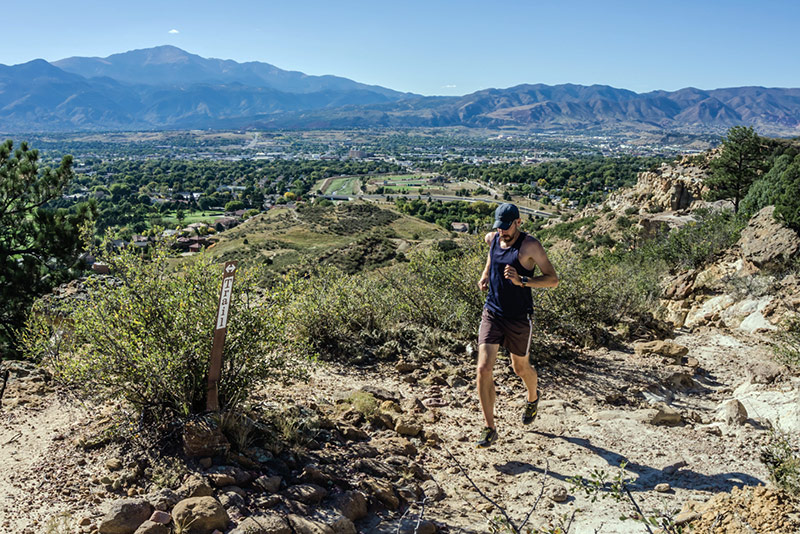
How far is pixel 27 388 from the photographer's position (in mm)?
4871

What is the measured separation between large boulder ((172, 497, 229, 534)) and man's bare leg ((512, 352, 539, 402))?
2.60 metres

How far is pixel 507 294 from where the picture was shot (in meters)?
4.33

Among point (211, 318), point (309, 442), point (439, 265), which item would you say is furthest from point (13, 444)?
point (439, 265)

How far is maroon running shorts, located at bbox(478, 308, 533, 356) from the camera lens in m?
4.36

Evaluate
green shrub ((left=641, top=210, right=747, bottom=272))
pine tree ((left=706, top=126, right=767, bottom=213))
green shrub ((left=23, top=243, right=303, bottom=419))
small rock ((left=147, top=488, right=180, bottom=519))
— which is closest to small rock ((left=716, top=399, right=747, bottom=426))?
green shrub ((left=23, top=243, right=303, bottom=419))

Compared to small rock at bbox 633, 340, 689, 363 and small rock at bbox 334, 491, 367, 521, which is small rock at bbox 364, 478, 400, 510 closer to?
small rock at bbox 334, 491, 367, 521

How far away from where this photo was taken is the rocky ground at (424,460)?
2996 millimetres

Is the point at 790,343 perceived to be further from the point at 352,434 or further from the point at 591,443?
the point at 352,434

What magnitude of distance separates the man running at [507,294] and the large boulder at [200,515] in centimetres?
215

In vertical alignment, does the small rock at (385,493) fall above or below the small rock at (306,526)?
below

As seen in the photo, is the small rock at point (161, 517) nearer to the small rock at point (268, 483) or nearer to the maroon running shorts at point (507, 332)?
the small rock at point (268, 483)

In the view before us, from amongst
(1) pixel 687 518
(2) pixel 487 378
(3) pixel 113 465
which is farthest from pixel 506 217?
(3) pixel 113 465

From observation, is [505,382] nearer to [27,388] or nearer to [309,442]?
[309,442]

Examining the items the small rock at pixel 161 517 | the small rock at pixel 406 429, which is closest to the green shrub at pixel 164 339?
the small rock at pixel 161 517
